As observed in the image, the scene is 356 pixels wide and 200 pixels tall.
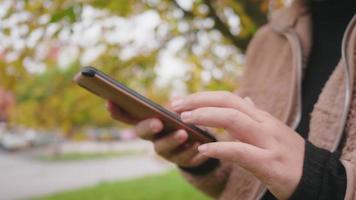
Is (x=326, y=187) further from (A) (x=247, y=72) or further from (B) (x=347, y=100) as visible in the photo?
(A) (x=247, y=72)

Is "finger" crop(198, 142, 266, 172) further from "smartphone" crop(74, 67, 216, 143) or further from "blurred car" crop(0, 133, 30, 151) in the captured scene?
"blurred car" crop(0, 133, 30, 151)

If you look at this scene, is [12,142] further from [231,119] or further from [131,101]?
[231,119]

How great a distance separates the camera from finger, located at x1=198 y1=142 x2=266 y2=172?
0.73 m

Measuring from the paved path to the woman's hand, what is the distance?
27.9 feet

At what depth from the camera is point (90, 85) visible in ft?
3.02

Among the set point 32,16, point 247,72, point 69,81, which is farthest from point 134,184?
point 247,72

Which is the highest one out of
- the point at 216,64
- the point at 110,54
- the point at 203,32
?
the point at 110,54

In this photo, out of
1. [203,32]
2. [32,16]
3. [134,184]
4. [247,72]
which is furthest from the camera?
[134,184]

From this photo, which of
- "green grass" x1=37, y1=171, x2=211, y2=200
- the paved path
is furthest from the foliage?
the paved path

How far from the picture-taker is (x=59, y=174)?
15.1 meters

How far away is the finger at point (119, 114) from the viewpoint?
1087mm

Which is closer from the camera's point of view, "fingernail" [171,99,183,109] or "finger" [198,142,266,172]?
"finger" [198,142,266,172]

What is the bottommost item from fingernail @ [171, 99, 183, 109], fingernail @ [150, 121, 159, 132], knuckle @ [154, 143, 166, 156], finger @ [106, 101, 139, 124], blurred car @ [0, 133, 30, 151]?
knuckle @ [154, 143, 166, 156]

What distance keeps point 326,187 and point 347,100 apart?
220mm
